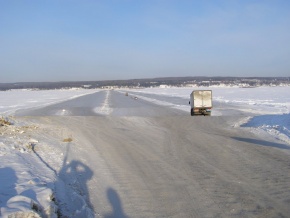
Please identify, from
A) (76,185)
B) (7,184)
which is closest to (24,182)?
(7,184)

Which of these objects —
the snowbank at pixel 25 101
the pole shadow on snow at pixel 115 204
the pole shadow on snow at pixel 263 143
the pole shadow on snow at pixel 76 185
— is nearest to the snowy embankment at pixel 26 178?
the pole shadow on snow at pixel 76 185

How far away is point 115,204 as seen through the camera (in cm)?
741

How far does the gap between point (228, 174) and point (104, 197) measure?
357cm

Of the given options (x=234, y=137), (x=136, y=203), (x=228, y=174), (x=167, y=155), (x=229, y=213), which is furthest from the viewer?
(x=234, y=137)

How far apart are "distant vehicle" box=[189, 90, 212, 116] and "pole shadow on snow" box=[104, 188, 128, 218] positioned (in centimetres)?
2225

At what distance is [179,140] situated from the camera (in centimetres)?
1564

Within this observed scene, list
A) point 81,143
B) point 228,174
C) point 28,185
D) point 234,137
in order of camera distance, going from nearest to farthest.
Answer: point 28,185, point 228,174, point 81,143, point 234,137

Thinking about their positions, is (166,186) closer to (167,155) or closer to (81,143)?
(167,155)

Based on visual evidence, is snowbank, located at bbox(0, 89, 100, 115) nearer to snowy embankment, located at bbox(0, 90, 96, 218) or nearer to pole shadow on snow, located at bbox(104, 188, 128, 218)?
snowy embankment, located at bbox(0, 90, 96, 218)

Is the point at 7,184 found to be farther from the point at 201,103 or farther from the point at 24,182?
the point at 201,103

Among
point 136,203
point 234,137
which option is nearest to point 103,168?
point 136,203

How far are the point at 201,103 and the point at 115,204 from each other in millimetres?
23645

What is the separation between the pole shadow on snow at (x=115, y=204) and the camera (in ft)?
22.2

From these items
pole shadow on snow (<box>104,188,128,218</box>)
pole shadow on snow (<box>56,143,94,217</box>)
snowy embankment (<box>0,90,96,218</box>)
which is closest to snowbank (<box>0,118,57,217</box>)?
snowy embankment (<box>0,90,96,218</box>)
